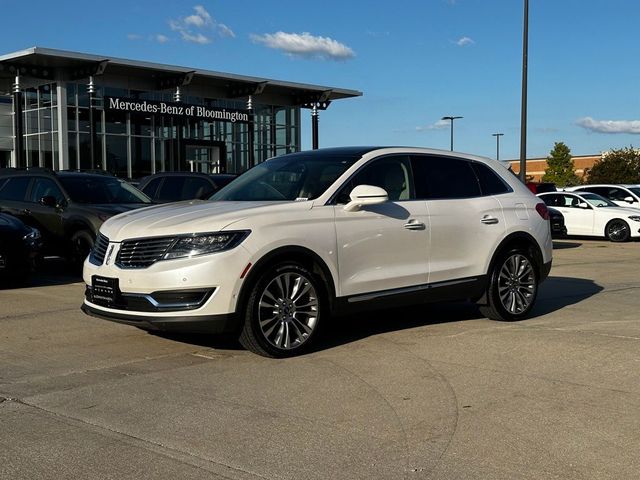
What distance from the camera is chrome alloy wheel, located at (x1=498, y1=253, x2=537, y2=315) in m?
8.03

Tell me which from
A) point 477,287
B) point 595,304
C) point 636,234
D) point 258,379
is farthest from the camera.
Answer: point 636,234

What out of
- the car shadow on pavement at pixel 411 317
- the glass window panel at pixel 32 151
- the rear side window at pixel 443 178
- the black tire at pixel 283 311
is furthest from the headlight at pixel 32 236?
the glass window panel at pixel 32 151

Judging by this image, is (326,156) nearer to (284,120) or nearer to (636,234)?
(636,234)

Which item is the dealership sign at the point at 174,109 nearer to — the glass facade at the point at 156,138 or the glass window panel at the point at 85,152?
the glass facade at the point at 156,138

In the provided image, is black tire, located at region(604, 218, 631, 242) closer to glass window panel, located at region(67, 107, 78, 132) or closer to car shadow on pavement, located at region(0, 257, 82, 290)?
car shadow on pavement, located at region(0, 257, 82, 290)

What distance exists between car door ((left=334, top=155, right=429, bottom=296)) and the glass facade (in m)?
28.6

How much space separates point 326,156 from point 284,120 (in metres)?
38.5

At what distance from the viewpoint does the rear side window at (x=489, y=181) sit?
806 cm

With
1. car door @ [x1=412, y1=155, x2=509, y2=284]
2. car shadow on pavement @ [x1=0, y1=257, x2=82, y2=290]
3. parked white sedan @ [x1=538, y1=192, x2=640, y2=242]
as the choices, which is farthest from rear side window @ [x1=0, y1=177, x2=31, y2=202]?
parked white sedan @ [x1=538, y1=192, x2=640, y2=242]

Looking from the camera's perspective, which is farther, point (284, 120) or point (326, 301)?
point (284, 120)

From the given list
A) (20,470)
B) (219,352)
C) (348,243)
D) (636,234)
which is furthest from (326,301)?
(636,234)

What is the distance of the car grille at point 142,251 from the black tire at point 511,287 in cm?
A: 354

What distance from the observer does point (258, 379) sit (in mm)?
5703

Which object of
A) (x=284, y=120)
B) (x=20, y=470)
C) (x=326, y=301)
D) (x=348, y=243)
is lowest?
(x=20, y=470)
